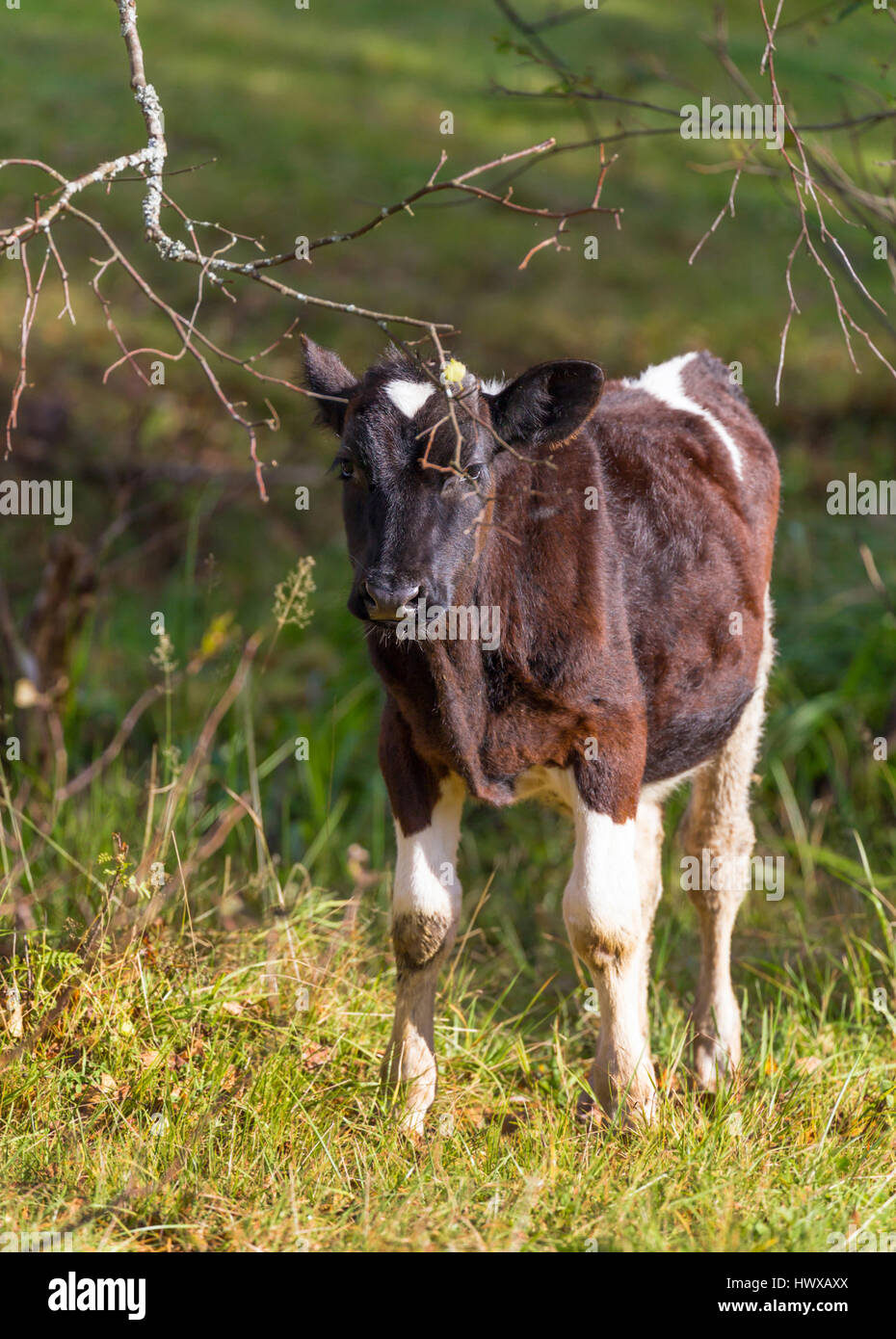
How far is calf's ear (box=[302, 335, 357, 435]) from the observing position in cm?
416

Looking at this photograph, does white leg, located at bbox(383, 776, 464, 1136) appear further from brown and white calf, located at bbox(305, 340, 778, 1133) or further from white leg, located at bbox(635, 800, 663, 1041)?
white leg, located at bbox(635, 800, 663, 1041)

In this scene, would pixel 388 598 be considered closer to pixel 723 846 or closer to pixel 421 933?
pixel 421 933

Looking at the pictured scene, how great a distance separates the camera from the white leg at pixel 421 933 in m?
4.15

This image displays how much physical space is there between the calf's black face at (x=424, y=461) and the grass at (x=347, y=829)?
0.75m

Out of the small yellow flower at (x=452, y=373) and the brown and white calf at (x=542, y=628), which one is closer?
the small yellow flower at (x=452, y=373)

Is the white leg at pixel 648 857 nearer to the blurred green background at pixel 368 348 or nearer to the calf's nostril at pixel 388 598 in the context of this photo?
the blurred green background at pixel 368 348

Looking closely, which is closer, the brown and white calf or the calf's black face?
the calf's black face

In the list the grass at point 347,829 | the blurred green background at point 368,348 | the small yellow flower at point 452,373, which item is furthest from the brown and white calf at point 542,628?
the blurred green background at point 368,348

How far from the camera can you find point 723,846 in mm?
5188

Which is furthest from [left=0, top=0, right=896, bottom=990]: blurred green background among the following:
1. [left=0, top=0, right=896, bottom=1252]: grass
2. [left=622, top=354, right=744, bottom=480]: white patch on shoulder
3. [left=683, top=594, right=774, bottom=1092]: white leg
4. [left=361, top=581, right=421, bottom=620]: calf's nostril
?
[left=361, top=581, right=421, bottom=620]: calf's nostril

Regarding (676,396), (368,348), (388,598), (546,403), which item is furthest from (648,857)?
(368,348)

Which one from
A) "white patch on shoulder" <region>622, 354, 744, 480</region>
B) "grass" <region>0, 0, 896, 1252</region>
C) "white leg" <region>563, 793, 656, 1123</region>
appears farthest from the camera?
"white patch on shoulder" <region>622, 354, 744, 480</region>

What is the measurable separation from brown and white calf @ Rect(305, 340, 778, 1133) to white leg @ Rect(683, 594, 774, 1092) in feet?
0.91

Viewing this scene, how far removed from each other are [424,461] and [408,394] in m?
0.41
